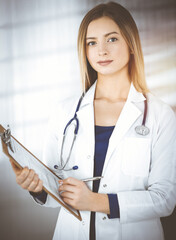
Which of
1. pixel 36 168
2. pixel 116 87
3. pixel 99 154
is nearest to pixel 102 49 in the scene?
pixel 116 87

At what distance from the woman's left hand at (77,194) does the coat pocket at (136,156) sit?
0.54 feet

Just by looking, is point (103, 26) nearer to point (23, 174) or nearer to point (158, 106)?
point (158, 106)

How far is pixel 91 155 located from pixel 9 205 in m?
0.50

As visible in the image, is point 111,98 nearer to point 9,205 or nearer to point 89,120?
point 89,120

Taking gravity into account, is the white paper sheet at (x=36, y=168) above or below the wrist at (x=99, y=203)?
above

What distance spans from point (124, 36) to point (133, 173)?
545mm

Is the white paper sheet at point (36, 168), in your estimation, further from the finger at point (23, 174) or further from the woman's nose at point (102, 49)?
the woman's nose at point (102, 49)

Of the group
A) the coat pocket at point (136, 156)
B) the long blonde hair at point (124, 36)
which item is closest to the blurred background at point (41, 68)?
the long blonde hair at point (124, 36)

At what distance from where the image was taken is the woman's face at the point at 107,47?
1049 millimetres

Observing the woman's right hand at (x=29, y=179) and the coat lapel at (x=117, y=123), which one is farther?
the coat lapel at (x=117, y=123)

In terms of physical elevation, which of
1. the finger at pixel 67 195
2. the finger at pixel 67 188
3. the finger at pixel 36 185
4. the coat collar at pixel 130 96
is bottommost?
the finger at pixel 67 195

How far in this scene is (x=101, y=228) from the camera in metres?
0.97

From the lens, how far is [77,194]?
2.98 ft

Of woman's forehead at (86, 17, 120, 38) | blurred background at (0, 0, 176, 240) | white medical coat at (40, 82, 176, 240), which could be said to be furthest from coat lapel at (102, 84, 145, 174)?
woman's forehead at (86, 17, 120, 38)
